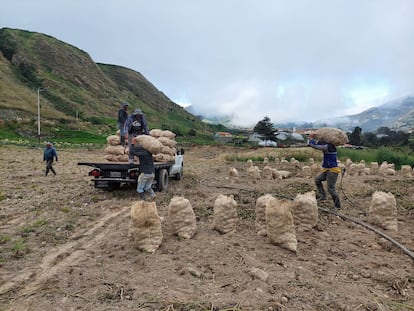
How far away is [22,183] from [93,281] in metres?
8.77

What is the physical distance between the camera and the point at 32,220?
273 inches

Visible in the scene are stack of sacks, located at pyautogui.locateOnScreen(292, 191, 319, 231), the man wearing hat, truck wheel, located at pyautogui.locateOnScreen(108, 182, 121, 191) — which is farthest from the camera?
the man wearing hat

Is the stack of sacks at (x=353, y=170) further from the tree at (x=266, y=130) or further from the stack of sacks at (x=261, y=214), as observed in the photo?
the tree at (x=266, y=130)

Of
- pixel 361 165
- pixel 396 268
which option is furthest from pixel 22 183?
pixel 361 165

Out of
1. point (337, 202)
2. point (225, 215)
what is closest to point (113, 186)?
point (225, 215)

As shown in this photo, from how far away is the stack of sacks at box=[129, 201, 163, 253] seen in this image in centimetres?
493

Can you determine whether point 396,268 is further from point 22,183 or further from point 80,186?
point 22,183

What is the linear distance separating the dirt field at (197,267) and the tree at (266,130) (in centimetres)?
5284

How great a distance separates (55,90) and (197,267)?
280 ft

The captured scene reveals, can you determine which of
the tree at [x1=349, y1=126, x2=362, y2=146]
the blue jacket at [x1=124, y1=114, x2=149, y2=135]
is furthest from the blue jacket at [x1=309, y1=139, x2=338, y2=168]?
the tree at [x1=349, y1=126, x2=362, y2=146]

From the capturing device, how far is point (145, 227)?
495 centimetres

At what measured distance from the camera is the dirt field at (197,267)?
360 cm

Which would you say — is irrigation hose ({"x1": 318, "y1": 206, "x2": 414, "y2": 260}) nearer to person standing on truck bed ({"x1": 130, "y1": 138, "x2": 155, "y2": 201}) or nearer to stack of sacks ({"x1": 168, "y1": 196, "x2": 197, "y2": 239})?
stack of sacks ({"x1": 168, "y1": 196, "x2": 197, "y2": 239})

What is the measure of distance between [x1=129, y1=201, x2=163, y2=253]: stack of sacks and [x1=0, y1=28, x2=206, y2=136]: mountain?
48.9m
